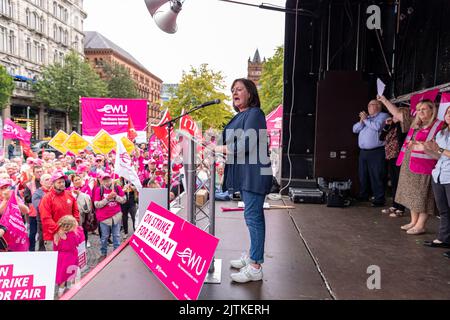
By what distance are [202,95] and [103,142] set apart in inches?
448

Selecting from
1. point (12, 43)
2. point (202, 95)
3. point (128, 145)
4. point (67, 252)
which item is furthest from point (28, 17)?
point (67, 252)

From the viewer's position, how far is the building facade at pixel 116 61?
54366mm

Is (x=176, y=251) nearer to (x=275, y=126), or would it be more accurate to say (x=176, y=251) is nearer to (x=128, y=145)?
(x=128, y=145)

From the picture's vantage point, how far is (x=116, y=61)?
52.8 m

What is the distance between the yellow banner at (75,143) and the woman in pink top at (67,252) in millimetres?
6246

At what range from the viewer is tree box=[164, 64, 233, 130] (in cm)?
1872

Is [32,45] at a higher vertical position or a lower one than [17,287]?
higher

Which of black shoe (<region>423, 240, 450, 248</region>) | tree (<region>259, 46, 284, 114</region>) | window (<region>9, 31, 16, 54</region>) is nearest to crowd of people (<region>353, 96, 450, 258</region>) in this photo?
black shoe (<region>423, 240, 450, 248</region>)

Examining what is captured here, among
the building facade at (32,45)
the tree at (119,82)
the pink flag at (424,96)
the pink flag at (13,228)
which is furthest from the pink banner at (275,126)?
the tree at (119,82)

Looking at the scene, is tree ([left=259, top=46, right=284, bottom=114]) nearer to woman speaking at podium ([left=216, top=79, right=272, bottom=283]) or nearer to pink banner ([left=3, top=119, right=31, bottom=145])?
pink banner ([left=3, top=119, right=31, bottom=145])

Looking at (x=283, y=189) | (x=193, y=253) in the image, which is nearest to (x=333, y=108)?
(x=283, y=189)

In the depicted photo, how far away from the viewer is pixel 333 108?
592cm

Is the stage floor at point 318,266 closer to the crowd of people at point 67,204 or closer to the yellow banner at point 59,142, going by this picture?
the crowd of people at point 67,204
